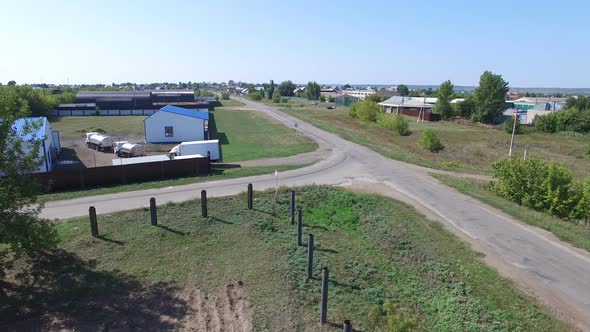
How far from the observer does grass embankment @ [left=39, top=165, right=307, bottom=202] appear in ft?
57.6

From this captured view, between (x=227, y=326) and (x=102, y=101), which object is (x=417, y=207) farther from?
(x=102, y=101)

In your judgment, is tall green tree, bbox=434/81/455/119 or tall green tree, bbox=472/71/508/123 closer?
tall green tree, bbox=472/71/508/123

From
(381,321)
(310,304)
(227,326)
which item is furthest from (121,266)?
(381,321)

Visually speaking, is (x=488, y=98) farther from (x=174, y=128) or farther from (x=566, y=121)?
(x=174, y=128)

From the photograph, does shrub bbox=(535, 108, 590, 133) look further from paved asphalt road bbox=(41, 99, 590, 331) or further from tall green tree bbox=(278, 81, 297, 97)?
tall green tree bbox=(278, 81, 297, 97)

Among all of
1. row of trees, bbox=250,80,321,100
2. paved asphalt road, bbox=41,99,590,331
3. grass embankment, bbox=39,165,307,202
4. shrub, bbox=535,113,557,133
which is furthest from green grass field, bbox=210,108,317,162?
row of trees, bbox=250,80,321,100

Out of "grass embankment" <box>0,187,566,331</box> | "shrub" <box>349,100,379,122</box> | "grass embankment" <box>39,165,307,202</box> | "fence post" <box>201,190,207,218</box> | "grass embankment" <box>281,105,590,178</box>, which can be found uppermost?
"shrub" <box>349,100,379,122</box>

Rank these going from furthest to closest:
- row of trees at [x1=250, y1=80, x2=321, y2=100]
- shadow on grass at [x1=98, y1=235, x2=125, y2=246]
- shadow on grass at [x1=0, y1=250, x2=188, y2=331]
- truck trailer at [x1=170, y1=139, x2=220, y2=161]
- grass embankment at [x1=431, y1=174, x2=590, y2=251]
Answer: row of trees at [x1=250, y1=80, x2=321, y2=100] → truck trailer at [x1=170, y1=139, x2=220, y2=161] → grass embankment at [x1=431, y1=174, x2=590, y2=251] → shadow on grass at [x1=98, y1=235, x2=125, y2=246] → shadow on grass at [x1=0, y1=250, x2=188, y2=331]

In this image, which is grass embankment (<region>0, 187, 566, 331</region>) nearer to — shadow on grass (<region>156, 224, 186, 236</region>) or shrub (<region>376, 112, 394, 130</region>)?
shadow on grass (<region>156, 224, 186, 236</region>)

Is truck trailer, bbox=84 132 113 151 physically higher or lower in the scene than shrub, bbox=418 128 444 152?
higher

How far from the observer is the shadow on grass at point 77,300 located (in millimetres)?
8961

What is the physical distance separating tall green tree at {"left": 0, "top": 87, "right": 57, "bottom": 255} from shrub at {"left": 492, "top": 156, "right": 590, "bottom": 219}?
19843 mm

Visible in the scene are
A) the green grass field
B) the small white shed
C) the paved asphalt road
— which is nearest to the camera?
the paved asphalt road

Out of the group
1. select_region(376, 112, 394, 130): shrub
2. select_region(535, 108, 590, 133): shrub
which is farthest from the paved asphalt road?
select_region(535, 108, 590, 133): shrub
